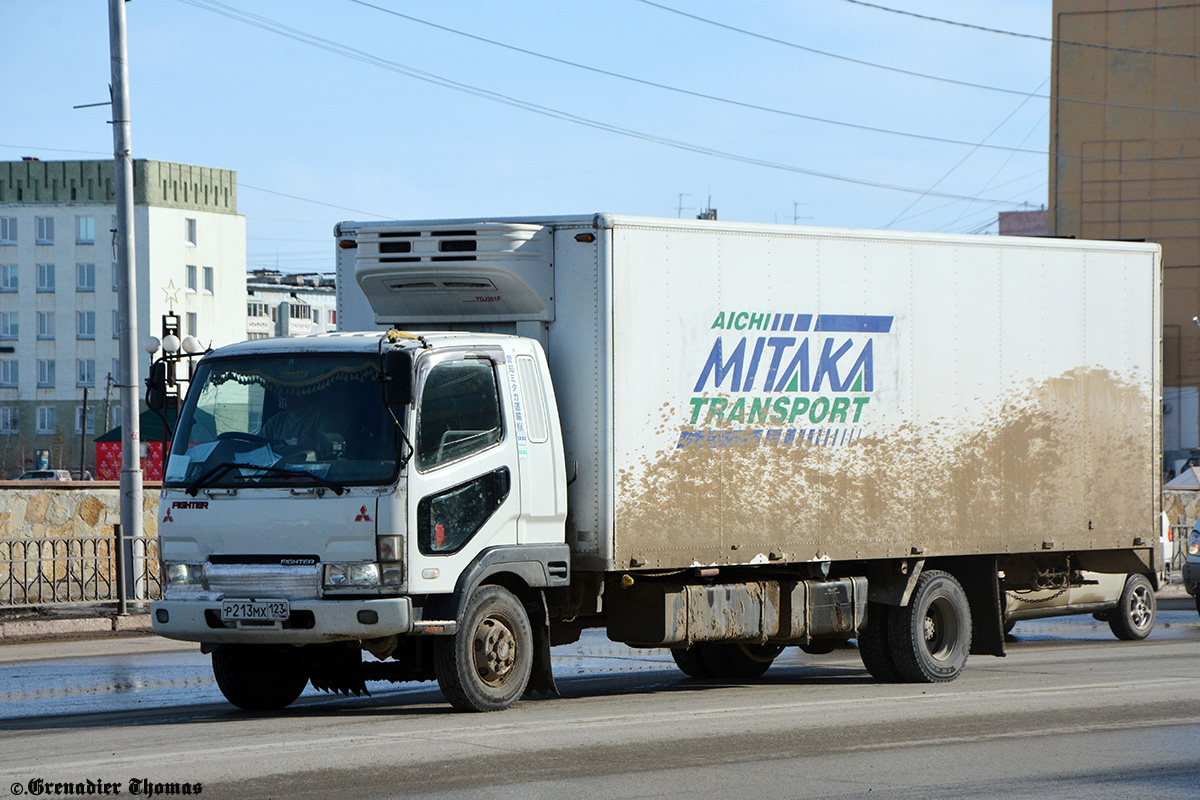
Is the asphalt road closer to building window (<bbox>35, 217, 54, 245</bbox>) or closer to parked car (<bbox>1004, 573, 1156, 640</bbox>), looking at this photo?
parked car (<bbox>1004, 573, 1156, 640</bbox>)

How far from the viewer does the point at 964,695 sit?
1219cm

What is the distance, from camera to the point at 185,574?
10422 mm

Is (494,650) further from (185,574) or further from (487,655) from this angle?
(185,574)

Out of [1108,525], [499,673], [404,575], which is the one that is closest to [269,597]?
[404,575]

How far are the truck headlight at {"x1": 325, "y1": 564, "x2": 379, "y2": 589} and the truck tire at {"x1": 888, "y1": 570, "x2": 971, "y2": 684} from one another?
195 inches

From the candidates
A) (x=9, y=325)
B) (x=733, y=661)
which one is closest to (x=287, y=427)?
(x=733, y=661)

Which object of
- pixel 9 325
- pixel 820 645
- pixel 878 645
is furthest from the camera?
pixel 9 325

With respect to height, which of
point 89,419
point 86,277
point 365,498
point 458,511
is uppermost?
point 86,277

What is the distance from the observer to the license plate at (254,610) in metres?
10.0

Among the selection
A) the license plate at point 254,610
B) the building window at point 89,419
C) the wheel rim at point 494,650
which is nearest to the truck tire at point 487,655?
the wheel rim at point 494,650

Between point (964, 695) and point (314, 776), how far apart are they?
5788 millimetres

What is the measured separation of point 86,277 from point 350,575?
98644mm

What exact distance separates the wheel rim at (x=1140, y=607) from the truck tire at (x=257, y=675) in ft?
34.9

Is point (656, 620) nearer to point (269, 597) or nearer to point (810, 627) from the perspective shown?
point (810, 627)
